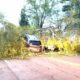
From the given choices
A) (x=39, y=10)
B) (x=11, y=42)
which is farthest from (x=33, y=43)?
(x=39, y=10)

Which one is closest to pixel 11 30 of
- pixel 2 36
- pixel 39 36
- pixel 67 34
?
pixel 2 36

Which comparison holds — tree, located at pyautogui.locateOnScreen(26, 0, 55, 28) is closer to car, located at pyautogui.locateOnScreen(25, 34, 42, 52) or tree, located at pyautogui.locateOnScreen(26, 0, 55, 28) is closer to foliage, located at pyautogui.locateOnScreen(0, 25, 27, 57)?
car, located at pyautogui.locateOnScreen(25, 34, 42, 52)

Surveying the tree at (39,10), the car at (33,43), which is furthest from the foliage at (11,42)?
the tree at (39,10)

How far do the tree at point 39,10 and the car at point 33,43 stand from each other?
15.3m

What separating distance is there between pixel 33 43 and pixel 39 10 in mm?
17135

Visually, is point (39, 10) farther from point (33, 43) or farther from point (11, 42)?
point (11, 42)

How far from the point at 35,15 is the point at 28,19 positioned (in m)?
1.91

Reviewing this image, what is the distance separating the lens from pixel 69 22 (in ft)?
59.1

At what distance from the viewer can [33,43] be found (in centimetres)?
1595

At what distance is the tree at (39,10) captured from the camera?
3128cm

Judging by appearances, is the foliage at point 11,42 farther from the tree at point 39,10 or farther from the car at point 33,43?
the tree at point 39,10

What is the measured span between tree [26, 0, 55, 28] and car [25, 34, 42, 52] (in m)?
15.3

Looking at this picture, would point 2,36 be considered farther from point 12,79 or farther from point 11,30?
point 12,79

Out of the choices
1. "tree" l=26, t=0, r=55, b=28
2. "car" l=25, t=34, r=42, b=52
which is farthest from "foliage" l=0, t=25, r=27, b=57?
"tree" l=26, t=0, r=55, b=28
